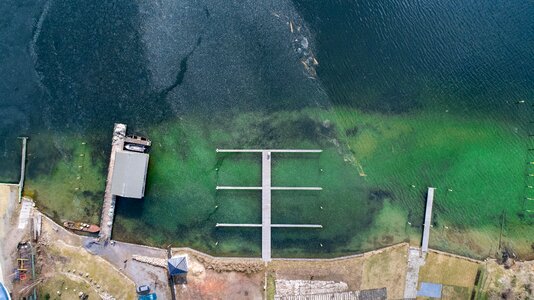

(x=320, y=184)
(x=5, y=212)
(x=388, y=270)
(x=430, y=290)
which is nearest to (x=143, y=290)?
(x=5, y=212)

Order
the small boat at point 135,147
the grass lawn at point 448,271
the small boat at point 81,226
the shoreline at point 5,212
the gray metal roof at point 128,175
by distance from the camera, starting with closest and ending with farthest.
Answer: the gray metal roof at point 128,175 → the shoreline at point 5,212 → the grass lawn at point 448,271 → the small boat at point 81,226 → the small boat at point 135,147

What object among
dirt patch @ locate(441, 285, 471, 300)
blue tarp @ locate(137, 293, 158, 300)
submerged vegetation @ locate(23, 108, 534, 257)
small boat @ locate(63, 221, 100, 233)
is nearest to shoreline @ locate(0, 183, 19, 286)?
submerged vegetation @ locate(23, 108, 534, 257)

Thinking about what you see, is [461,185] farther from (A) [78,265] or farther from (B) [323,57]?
(A) [78,265]

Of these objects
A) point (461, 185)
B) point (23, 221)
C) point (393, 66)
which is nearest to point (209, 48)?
point (393, 66)

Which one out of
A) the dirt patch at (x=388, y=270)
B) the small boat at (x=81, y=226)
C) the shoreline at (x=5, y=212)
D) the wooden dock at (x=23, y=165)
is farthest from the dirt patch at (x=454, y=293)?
the wooden dock at (x=23, y=165)

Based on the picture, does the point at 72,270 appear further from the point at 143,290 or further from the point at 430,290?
the point at 430,290

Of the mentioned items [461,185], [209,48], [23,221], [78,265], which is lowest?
[78,265]

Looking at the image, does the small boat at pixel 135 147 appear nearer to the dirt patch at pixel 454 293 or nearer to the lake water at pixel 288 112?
the lake water at pixel 288 112
